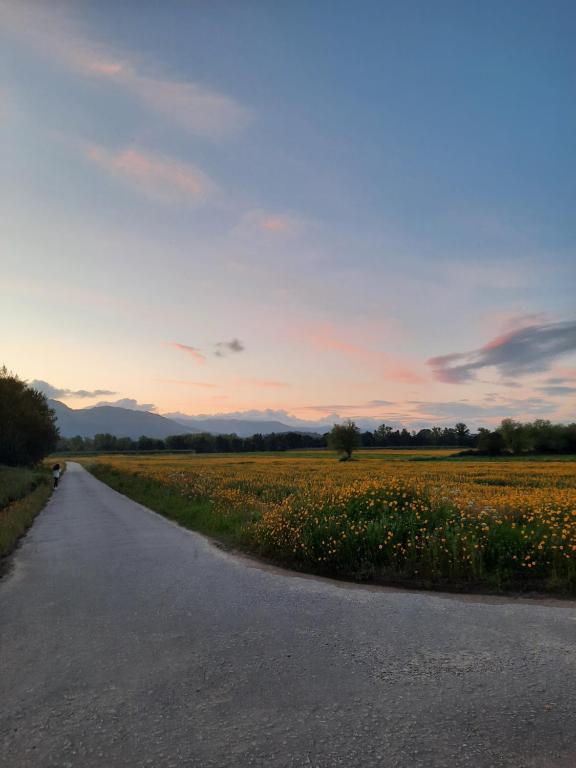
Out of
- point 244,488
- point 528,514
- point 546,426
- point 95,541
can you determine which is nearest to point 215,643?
point 528,514

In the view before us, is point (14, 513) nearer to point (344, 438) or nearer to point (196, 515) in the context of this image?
point (196, 515)

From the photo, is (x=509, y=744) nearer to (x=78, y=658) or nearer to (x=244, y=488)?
(x=78, y=658)

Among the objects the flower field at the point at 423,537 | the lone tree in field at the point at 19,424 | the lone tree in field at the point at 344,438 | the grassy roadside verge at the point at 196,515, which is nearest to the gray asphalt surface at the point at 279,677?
the flower field at the point at 423,537

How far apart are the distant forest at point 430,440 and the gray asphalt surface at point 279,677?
289 ft

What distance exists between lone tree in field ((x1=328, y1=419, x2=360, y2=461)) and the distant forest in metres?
3.52

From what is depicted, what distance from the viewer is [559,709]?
4.43 meters

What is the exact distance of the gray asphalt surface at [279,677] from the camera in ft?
13.1

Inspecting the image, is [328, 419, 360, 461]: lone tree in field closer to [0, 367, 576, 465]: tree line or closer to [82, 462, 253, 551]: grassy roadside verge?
[0, 367, 576, 465]: tree line

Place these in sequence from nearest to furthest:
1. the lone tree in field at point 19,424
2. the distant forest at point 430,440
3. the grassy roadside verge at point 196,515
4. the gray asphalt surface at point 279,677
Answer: the gray asphalt surface at point 279,677
the grassy roadside verge at point 196,515
the lone tree in field at point 19,424
the distant forest at point 430,440

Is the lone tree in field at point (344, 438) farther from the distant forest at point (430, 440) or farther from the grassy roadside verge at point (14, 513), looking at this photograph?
the grassy roadside verge at point (14, 513)

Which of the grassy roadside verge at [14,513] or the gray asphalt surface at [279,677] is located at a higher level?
the gray asphalt surface at [279,677]

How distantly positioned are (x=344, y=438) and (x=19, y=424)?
52621 mm

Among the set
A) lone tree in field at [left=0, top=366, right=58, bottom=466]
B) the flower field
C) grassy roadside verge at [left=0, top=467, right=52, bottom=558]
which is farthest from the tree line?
the flower field

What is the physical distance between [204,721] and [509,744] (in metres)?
2.46
